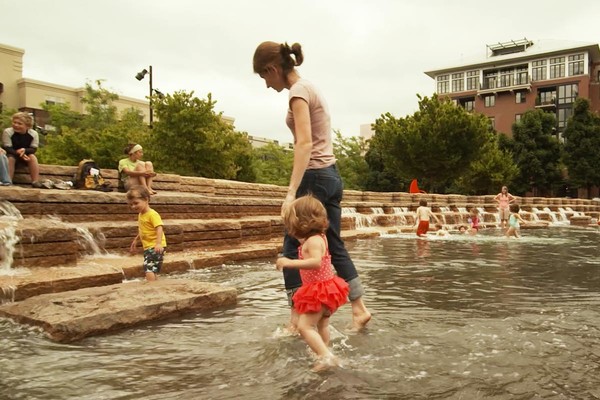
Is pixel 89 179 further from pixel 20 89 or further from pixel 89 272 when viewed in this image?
pixel 20 89

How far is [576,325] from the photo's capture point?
11.3ft

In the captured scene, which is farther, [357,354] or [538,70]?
[538,70]

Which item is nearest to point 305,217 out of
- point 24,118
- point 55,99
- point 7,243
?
point 7,243

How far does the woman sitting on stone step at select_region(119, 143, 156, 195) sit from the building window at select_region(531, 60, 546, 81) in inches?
2564

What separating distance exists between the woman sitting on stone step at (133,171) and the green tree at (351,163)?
40.8 meters

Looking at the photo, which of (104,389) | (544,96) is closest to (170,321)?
(104,389)

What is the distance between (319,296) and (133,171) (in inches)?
285

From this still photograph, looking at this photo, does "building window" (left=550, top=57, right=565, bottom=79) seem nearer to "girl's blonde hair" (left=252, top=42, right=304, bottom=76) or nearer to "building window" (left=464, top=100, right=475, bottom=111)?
"building window" (left=464, top=100, right=475, bottom=111)

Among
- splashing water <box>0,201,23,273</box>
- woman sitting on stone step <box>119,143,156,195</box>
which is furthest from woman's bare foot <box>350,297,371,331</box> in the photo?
woman sitting on stone step <box>119,143,156,195</box>

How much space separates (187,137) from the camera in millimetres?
23969

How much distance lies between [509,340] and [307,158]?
1773mm

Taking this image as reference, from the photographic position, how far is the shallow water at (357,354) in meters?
2.30

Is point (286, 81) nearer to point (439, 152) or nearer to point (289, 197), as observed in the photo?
point (289, 197)

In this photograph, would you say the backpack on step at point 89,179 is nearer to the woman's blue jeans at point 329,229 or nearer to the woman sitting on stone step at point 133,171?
the woman sitting on stone step at point 133,171
